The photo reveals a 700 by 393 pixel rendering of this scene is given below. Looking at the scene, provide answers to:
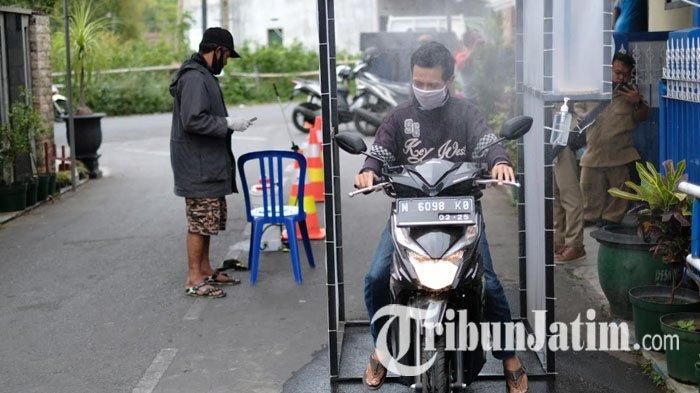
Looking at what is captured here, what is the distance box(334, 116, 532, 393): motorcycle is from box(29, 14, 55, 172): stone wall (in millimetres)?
8814

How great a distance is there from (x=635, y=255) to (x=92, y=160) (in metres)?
10.1

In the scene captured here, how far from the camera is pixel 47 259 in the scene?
30.3 feet

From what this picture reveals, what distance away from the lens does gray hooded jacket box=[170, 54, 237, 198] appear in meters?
7.22

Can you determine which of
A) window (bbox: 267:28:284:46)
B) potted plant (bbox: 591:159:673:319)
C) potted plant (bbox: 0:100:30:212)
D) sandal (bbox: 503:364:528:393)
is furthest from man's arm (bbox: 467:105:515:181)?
window (bbox: 267:28:284:46)

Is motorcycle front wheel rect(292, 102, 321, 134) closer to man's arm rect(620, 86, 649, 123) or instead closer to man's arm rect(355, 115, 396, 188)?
man's arm rect(620, 86, 649, 123)

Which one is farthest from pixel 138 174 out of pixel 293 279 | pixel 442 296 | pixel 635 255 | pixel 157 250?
pixel 442 296

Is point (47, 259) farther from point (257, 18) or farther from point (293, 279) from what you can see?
point (257, 18)

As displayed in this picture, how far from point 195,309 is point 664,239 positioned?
352cm

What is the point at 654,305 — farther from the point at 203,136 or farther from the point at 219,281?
the point at 219,281

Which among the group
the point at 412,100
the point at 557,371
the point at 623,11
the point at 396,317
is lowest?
the point at 557,371

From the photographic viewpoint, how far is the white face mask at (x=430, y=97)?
16.7 ft

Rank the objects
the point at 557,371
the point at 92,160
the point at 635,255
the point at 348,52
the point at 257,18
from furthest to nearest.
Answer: the point at 257,18
the point at 348,52
the point at 92,160
the point at 635,255
the point at 557,371

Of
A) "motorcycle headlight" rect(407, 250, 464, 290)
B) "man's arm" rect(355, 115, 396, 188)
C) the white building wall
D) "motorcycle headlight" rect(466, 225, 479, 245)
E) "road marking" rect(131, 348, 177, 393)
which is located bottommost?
"road marking" rect(131, 348, 177, 393)

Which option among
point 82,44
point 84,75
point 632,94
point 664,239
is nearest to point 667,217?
point 664,239
